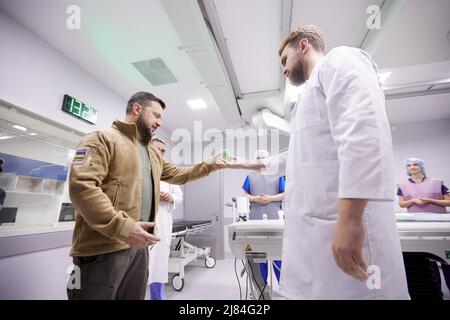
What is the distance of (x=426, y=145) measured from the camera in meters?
4.79

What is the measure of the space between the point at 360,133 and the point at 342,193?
19cm

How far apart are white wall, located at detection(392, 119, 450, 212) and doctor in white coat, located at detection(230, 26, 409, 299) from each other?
505cm

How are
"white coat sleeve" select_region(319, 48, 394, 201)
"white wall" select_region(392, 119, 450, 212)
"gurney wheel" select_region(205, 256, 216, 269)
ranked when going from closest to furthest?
"white coat sleeve" select_region(319, 48, 394, 201)
"white wall" select_region(392, 119, 450, 212)
"gurney wheel" select_region(205, 256, 216, 269)

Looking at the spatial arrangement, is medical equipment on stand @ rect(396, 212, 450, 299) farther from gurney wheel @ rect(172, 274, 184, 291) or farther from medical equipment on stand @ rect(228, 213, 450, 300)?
gurney wheel @ rect(172, 274, 184, 291)

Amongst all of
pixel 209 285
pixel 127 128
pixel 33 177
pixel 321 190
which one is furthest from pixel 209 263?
pixel 321 190

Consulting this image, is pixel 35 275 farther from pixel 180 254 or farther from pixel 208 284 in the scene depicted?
pixel 208 284

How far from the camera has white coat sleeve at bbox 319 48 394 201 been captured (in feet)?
2.15

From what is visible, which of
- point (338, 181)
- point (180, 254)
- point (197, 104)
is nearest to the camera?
point (338, 181)

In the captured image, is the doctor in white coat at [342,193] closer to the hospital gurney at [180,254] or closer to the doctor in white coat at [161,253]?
the doctor in white coat at [161,253]

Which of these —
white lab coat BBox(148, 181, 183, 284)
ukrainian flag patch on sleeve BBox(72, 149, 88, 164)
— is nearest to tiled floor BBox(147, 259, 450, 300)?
white lab coat BBox(148, 181, 183, 284)

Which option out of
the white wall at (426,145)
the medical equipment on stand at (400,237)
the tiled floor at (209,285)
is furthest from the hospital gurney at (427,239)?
the white wall at (426,145)

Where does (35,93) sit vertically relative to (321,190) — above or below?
above

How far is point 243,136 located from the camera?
614 cm
